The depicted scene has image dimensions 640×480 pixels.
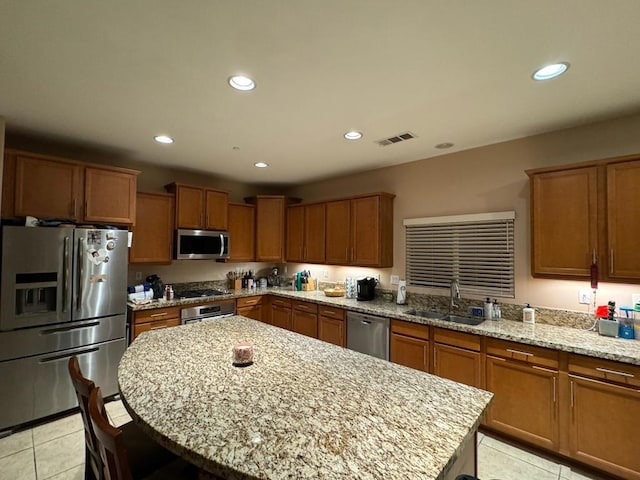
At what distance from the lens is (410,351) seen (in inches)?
118

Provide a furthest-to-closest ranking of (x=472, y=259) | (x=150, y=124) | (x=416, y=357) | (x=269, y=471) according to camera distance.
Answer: (x=472, y=259), (x=416, y=357), (x=150, y=124), (x=269, y=471)

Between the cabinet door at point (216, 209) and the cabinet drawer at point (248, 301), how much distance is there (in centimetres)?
109

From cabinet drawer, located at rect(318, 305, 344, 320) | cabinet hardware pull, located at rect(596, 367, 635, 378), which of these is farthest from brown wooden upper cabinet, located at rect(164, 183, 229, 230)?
cabinet hardware pull, located at rect(596, 367, 635, 378)

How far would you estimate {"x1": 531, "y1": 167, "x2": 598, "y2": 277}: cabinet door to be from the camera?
2.35m

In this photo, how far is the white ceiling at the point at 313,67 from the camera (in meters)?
1.40

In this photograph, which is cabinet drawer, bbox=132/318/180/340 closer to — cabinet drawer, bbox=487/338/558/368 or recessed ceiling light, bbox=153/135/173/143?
recessed ceiling light, bbox=153/135/173/143

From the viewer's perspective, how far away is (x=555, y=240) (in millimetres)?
2494

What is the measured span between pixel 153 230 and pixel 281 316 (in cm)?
207

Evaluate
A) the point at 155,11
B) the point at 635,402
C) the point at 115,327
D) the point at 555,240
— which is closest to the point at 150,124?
the point at 155,11

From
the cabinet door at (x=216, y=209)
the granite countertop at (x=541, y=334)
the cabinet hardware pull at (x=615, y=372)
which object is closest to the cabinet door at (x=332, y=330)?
the granite countertop at (x=541, y=334)

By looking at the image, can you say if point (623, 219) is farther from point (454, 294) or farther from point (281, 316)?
point (281, 316)

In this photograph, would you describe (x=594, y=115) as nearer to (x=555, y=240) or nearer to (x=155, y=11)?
(x=555, y=240)

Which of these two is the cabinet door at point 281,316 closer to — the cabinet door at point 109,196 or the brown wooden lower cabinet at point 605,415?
the cabinet door at point 109,196

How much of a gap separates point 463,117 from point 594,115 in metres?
1.02
